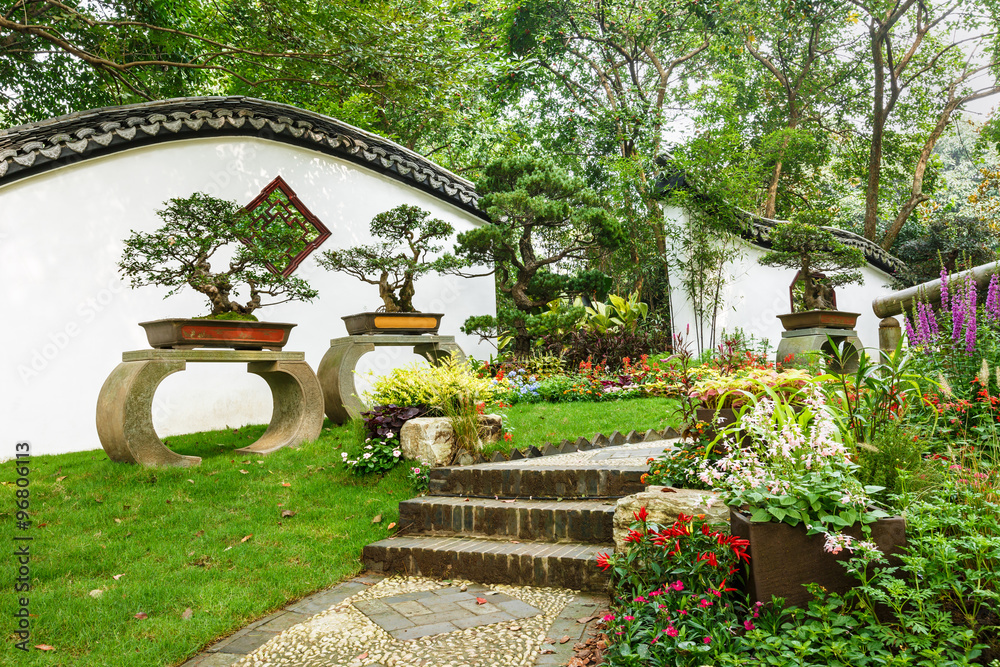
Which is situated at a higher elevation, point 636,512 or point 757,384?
point 757,384

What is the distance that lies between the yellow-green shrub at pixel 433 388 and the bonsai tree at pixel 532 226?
2973mm

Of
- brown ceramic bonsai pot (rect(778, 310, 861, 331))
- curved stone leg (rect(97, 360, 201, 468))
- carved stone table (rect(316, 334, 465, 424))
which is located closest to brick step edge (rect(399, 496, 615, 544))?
curved stone leg (rect(97, 360, 201, 468))

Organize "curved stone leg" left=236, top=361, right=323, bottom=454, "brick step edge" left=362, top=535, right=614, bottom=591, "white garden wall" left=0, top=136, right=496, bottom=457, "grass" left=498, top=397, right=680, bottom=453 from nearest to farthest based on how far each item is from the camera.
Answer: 1. "brick step edge" left=362, top=535, right=614, bottom=591
2. "grass" left=498, top=397, right=680, bottom=453
3. "curved stone leg" left=236, top=361, right=323, bottom=454
4. "white garden wall" left=0, top=136, right=496, bottom=457

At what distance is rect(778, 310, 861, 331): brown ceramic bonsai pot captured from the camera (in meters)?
8.10

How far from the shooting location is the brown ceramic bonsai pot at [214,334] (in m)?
5.41

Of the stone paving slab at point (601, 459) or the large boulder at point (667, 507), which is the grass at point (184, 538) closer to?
the stone paving slab at point (601, 459)

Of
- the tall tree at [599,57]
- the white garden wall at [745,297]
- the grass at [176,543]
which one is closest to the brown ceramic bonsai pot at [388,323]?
A: the grass at [176,543]

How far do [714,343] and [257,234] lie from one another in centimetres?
714

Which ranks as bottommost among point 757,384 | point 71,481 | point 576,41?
point 71,481

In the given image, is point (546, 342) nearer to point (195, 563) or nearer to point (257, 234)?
point (257, 234)

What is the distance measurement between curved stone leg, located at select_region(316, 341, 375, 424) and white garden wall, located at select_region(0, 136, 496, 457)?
1.26 meters

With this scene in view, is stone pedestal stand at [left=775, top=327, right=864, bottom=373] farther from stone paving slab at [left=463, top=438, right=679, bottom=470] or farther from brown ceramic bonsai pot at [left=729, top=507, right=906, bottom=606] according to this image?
brown ceramic bonsai pot at [left=729, top=507, right=906, bottom=606]

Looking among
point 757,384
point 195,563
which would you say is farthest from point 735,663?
point 195,563

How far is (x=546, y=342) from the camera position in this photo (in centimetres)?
927
